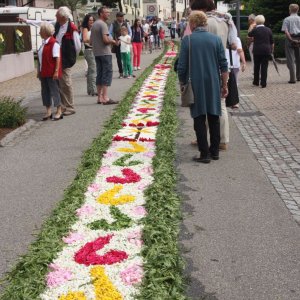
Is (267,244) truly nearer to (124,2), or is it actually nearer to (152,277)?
(152,277)

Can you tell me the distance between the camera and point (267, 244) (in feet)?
14.5

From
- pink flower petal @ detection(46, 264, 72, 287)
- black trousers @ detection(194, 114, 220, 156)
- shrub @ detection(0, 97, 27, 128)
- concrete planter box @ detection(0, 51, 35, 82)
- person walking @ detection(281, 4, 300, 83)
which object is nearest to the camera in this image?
pink flower petal @ detection(46, 264, 72, 287)

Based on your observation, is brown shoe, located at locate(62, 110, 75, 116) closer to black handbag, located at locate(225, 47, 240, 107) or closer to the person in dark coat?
black handbag, located at locate(225, 47, 240, 107)

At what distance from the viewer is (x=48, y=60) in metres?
9.76

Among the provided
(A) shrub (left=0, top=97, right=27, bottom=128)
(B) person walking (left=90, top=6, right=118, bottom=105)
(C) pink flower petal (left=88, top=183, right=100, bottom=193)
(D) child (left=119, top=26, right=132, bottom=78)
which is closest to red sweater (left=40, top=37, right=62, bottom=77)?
(A) shrub (left=0, top=97, right=27, bottom=128)

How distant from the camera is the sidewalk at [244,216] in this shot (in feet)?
12.5

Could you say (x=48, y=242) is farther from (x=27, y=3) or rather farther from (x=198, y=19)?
(x=27, y=3)

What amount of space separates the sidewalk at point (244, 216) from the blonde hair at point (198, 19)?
A: 1.72 m

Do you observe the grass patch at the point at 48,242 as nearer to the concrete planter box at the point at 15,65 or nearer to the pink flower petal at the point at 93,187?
the pink flower petal at the point at 93,187

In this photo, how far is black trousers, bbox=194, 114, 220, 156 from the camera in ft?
22.6

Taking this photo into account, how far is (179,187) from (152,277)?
2236 millimetres

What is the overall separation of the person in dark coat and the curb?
10.5 ft

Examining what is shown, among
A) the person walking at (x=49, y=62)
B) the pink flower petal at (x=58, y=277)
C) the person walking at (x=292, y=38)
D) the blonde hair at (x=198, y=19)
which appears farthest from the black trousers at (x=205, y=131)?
the person walking at (x=292, y=38)

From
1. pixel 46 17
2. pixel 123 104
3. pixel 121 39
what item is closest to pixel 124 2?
pixel 46 17
